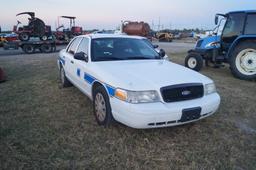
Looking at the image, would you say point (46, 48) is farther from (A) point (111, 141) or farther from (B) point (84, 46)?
(A) point (111, 141)

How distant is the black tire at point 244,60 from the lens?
7512 millimetres

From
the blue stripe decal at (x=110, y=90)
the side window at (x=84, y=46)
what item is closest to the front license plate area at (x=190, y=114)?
the blue stripe decal at (x=110, y=90)

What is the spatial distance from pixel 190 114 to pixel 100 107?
1.46 metres

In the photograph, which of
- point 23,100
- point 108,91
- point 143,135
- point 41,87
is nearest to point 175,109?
point 143,135

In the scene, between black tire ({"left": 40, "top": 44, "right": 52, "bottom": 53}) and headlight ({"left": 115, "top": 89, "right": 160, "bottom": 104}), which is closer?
headlight ({"left": 115, "top": 89, "right": 160, "bottom": 104})

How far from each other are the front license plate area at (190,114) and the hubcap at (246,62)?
519 cm

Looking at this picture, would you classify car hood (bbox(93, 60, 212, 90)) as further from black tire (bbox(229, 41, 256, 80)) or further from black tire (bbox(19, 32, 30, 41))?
black tire (bbox(19, 32, 30, 41))

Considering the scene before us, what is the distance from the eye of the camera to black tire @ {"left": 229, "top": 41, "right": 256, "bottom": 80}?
751 cm

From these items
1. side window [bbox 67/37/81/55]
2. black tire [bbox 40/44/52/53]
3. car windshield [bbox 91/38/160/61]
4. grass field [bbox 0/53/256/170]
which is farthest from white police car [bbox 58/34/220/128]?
black tire [bbox 40/44/52/53]

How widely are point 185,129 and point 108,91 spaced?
143 centimetres

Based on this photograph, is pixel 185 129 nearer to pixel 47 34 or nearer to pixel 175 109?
pixel 175 109

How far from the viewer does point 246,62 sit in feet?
25.3

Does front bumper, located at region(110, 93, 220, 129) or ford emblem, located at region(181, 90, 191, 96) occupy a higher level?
ford emblem, located at region(181, 90, 191, 96)

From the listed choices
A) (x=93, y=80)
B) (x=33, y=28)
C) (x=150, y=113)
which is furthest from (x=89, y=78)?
(x=33, y=28)
